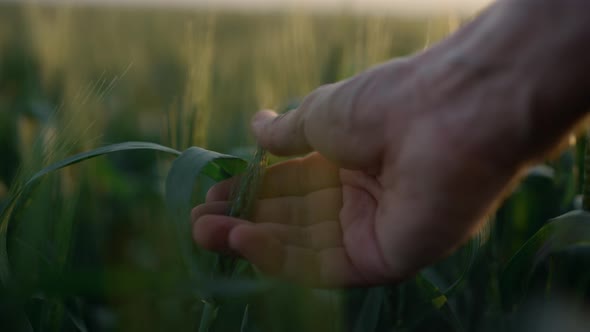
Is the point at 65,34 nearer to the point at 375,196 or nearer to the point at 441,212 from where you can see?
the point at 375,196

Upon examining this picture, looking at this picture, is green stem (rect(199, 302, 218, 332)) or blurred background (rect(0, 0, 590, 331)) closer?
blurred background (rect(0, 0, 590, 331))

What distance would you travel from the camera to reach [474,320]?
1.25 metres

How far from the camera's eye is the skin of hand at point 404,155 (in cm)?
77

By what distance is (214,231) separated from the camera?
2.47 ft

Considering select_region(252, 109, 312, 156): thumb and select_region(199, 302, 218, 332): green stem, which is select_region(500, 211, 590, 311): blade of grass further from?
select_region(199, 302, 218, 332): green stem

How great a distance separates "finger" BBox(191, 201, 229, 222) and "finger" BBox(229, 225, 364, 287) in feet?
0.30

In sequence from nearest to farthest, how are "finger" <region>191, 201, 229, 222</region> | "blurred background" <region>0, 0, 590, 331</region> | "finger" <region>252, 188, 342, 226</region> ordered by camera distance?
"blurred background" <region>0, 0, 590, 331</region> → "finger" <region>191, 201, 229, 222</region> → "finger" <region>252, 188, 342, 226</region>

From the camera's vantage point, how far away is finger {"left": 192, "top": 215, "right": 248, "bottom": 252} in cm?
75

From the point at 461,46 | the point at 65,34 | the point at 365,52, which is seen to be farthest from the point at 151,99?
the point at 461,46

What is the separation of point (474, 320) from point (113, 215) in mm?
1054

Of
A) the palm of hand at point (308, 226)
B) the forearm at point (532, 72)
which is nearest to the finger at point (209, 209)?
the palm of hand at point (308, 226)

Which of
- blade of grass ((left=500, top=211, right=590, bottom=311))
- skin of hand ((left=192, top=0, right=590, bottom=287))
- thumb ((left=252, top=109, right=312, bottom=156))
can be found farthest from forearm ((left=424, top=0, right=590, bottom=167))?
thumb ((left=252, top=109, right=312, bottom=156))

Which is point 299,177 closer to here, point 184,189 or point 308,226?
point 308,226

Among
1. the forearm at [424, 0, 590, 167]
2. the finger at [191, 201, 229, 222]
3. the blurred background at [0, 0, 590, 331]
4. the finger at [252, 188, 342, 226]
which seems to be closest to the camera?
the blurred background at [0, 0, 590, 331]
